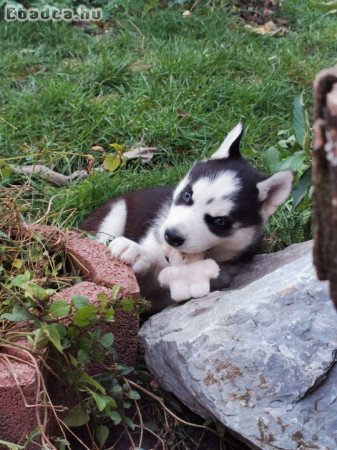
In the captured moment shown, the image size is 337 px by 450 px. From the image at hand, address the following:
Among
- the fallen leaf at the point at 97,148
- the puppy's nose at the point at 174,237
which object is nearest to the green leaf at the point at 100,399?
the puppy's nose at the point at 174,237

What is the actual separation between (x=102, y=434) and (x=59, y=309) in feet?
1.89

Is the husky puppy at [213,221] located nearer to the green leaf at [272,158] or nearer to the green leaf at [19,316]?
the green leaf at [272,158]

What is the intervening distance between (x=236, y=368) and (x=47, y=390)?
76 centimetres

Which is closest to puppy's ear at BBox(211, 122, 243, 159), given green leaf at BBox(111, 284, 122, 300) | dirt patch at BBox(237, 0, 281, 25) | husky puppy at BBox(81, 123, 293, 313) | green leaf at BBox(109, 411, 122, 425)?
husky puppy at BBox(81, 123, 293, 313)

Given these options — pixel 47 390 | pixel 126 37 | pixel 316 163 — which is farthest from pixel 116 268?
pixel 126 37

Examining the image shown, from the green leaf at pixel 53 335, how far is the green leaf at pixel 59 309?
0.17 ft

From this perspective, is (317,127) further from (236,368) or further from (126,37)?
(126,37)

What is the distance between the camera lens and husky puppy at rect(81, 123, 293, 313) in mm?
3744

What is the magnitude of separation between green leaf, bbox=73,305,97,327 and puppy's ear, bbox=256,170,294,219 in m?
1.19

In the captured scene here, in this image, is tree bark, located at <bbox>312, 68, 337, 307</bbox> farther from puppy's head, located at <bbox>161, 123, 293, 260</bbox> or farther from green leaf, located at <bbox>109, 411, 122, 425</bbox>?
puppy's head, located at <bbox>161, 123, 293, 260</bbox>

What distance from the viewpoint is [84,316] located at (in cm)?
308

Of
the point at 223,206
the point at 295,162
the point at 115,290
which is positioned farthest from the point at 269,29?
the point at 115,290

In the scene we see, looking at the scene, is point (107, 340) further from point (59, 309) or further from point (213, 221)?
point (213, 221)

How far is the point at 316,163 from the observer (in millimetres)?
1619
